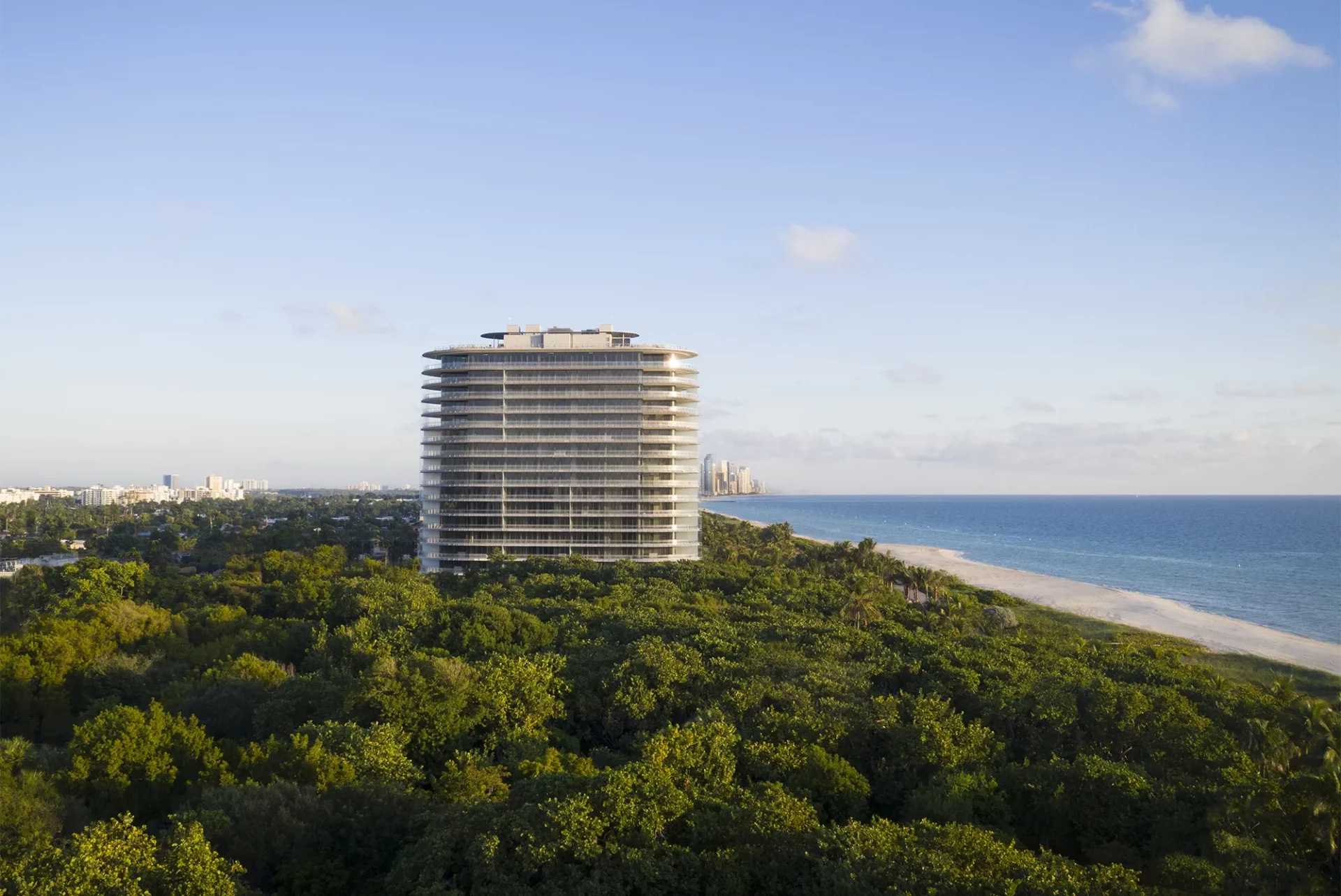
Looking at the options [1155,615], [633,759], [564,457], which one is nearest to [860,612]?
[633,759]

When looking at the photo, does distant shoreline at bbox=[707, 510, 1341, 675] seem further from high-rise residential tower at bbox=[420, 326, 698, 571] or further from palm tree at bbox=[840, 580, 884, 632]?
high-rise residential tower at bbox=[420, 326, 698, 571]

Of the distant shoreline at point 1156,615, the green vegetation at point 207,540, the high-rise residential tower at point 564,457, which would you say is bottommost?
the distant shoreline at point 1156,615

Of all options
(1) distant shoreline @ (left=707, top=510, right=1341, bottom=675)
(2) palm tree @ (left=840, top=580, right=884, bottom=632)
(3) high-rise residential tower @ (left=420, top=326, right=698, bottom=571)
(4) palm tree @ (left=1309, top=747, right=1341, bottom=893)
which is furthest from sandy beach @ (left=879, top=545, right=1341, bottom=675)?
(4) palm tree @ (left=1309, top=747, right=1341, bottom=893)

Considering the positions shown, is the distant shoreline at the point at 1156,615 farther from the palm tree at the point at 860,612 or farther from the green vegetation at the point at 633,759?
the palm tree at the point at 860,612

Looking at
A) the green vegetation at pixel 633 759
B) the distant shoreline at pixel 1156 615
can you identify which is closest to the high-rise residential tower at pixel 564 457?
the green vegetation at pixel 633 759

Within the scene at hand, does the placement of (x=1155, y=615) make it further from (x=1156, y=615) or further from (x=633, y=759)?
(x=633, y=759)

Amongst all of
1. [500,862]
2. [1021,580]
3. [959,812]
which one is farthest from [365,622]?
[1021,580]
